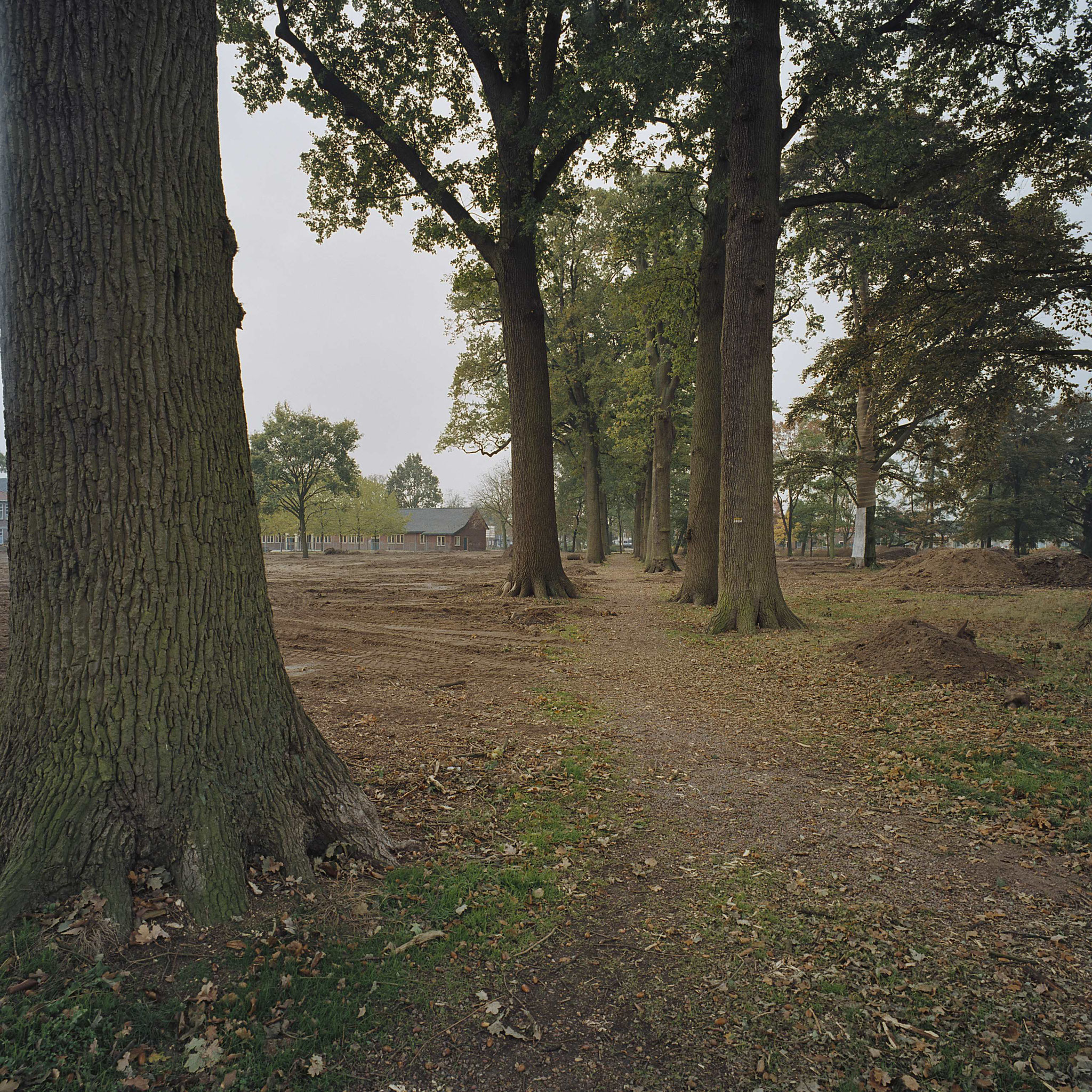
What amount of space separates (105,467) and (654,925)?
127 inches

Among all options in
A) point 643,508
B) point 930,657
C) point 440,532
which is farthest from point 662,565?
point 440,532

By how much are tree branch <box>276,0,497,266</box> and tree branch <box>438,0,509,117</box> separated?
69.6 inches

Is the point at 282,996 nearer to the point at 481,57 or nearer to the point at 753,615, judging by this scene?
the point at 753,615

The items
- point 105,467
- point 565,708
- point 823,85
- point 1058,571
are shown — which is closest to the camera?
point 105,467

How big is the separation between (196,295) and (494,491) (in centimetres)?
8444

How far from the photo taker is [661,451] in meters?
23.1

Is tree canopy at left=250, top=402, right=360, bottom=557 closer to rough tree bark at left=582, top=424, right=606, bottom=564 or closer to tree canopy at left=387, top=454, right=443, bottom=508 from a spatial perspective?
rough tree bark at left=582, top=424, right=606, bottom=564

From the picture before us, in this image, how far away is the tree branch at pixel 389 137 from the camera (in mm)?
11836

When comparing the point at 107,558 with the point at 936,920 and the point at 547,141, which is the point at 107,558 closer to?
the point at 936,920

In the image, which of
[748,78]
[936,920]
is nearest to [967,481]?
[748,78]

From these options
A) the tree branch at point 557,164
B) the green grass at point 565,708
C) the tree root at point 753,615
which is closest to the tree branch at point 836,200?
the tree branch at point 557,164

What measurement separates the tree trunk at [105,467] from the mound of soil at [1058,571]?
67.1ft

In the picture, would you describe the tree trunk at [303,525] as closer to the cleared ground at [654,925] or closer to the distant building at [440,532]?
the distant building at [440,532]

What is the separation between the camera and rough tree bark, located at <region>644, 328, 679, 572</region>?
22516mm
